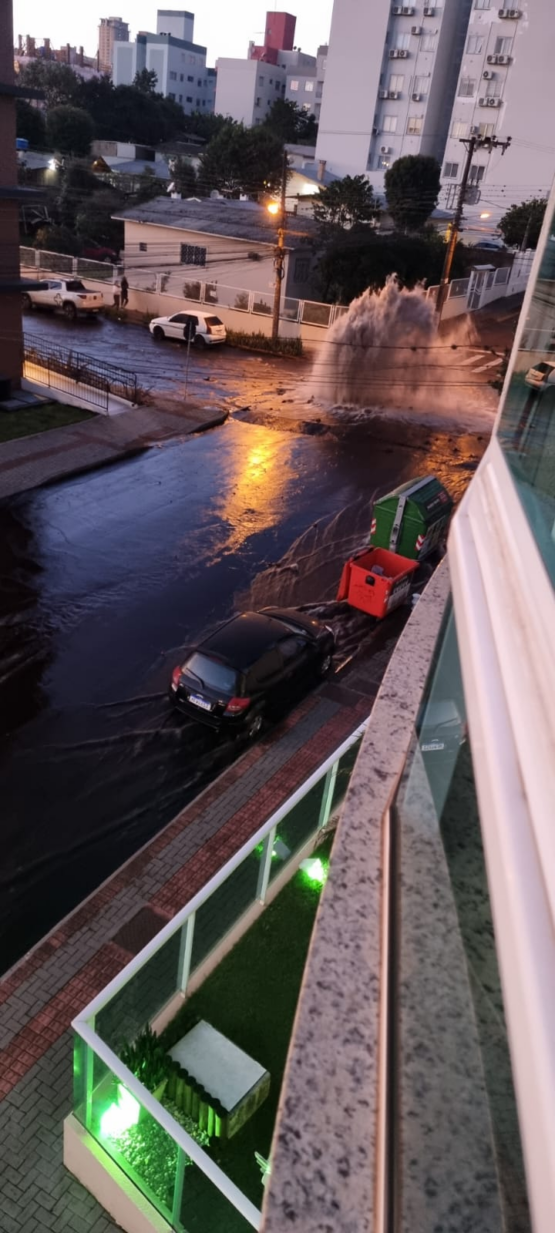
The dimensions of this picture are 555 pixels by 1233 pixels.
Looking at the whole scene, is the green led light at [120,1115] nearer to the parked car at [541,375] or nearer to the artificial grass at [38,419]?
the parked car at [541,375]

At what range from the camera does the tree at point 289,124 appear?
242 ft

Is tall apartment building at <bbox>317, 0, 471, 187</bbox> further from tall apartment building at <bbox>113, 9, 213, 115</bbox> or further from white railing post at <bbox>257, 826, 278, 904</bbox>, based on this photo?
tall apartment building at <bbox>113, 9, 213, 115</bbox>

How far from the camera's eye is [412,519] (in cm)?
1552

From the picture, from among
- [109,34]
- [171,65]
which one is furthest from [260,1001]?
[109,34]

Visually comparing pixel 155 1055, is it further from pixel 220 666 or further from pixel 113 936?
pixel 220 666

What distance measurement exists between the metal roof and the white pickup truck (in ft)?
22.1

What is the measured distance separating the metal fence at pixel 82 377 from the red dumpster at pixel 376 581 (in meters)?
13.0

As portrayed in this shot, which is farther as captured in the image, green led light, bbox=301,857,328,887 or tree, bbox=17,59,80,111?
tree, bbox=17,59,80,111

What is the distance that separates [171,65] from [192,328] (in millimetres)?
117847

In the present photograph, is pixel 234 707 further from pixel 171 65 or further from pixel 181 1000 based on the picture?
pixel 171 65

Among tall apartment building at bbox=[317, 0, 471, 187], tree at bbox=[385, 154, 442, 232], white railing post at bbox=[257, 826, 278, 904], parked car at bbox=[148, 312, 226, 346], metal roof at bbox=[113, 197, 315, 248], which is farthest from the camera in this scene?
tall apartment building at bbox=[317, 0, 471, 187]

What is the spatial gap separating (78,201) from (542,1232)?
195 feet

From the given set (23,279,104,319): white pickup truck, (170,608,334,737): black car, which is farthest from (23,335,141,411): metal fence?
(170,608,334,737): black car

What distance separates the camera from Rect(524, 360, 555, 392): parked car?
2.49 m
